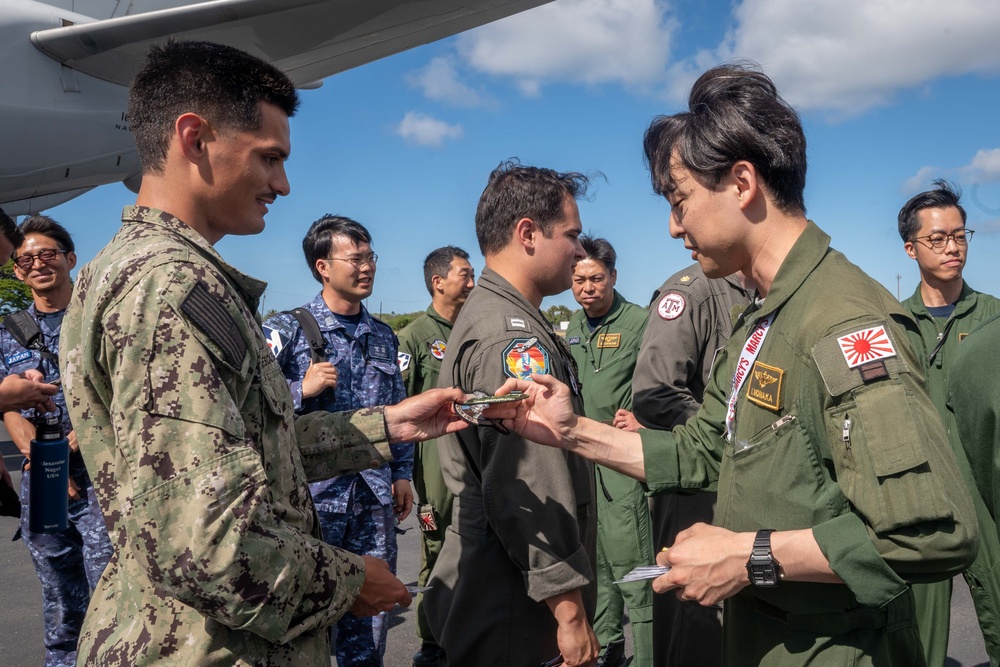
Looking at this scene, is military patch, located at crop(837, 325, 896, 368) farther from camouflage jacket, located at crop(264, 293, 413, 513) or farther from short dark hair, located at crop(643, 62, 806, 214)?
camouflage jacket, located at crop(264, 293, 413, 513)

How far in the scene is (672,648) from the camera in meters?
3.64

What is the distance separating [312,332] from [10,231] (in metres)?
1.61

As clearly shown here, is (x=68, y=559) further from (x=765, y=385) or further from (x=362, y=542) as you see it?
(x=765, y=385)

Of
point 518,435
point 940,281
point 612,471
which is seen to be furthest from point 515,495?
point 940,281

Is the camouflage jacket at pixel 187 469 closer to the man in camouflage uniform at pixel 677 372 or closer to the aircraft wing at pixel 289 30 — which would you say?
the man in camouflage uniform at pixel 677 372

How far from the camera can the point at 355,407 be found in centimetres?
414

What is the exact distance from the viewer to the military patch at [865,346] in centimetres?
147

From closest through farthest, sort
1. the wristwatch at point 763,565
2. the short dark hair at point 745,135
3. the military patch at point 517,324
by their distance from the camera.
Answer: the wristwatch at point 763,565 → the short dark hair at point 745,135 → the military patch at point 517,324

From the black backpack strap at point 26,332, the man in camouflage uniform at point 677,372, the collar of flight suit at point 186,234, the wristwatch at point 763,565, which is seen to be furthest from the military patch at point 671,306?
the black backpack strap at point 26,332

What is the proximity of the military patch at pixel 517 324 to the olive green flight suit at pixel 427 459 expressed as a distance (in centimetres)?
256

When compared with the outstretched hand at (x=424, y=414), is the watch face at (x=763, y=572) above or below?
below

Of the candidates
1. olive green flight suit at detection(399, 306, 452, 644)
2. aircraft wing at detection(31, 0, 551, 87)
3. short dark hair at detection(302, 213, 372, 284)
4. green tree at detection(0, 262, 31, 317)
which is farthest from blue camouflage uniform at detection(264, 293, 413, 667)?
green tree at detection(0, 262, 31, 317)

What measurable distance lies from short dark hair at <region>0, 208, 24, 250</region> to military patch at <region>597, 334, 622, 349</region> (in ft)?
12.5

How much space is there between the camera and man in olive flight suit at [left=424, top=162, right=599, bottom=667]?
2285mm
